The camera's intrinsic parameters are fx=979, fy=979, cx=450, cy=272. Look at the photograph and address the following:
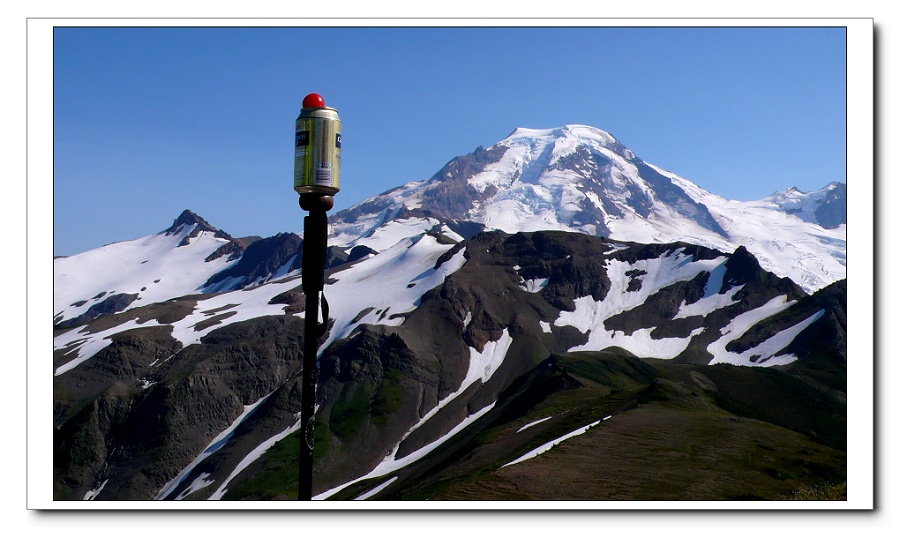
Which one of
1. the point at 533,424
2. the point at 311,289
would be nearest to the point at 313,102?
the point at 311,289

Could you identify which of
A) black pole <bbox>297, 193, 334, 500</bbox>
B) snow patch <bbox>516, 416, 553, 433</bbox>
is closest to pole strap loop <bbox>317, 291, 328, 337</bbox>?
black pole <bbox>297, 193, 334, 500</bbox>

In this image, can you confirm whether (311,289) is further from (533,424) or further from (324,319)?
(533,424)

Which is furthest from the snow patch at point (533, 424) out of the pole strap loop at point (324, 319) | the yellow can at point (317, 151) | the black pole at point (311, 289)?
the yellow can at point (317, 151)

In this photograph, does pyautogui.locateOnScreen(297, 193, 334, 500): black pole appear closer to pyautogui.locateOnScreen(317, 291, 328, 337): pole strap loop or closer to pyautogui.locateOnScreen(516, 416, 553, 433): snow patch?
pyautogui.locateOnScreen(317, 291, 328, 337): pole strap loop

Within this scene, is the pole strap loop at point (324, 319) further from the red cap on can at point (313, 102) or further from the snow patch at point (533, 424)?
the snow patch at point (533, 424)
